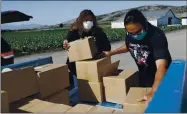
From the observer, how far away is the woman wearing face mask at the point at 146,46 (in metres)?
2.70

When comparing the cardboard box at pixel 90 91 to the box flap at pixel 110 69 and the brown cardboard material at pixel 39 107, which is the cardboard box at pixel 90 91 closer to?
the box flap at pixel 110 69

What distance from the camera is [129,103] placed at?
238cm

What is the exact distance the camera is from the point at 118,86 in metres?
3.30

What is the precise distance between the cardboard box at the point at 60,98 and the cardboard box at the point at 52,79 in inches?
1.5

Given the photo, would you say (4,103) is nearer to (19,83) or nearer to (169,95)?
(19,83)

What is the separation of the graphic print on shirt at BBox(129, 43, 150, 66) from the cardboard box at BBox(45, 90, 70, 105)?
2.85 feet

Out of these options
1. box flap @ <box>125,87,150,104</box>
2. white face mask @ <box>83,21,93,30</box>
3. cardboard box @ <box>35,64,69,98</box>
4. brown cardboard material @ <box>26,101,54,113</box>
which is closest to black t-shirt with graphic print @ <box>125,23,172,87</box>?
box flap @ <box>125,87,150,104</box>

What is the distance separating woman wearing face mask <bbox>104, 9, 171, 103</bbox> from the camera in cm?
270

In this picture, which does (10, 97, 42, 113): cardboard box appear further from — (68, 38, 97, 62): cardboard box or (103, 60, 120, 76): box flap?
(103, 60, 120, 76): box flap

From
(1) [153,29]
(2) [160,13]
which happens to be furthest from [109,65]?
(2) [160,13]

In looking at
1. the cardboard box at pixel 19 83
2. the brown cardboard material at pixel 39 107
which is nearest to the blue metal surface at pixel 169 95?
the brown cardboard material at pixel 39 107

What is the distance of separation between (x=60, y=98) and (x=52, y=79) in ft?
0.80

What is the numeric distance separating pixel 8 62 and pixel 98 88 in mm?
1184

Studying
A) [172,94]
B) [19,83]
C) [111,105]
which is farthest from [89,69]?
[172,94]
